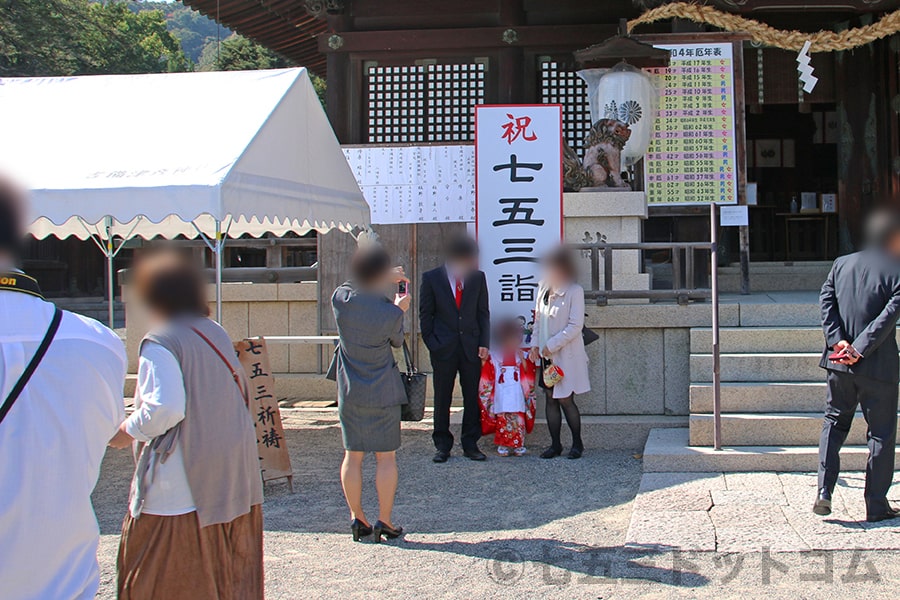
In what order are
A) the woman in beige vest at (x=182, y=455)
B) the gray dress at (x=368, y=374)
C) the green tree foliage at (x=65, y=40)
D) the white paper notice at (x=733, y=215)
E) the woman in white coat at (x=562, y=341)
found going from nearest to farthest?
the woman in beige vest at (x=182, y=455)
the gray dress at (x=368, y=374)
the woman in white coat at (x=562, y=341)
the white paper notice at (x=733, y=215)
the green tree foliage at (x=65, y=40)

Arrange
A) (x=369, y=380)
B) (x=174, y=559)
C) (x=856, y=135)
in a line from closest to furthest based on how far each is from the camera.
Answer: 1. (x=174, y=559)
2. (x=369, y=380)
3. (x=856, y=135)

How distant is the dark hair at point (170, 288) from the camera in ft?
10.9

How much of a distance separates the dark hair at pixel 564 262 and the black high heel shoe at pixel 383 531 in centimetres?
278

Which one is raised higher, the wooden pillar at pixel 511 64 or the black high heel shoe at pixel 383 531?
the wooden pillar at pixel 511 64

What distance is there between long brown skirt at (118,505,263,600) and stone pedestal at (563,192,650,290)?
544 cm

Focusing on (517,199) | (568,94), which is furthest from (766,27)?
(517,199)

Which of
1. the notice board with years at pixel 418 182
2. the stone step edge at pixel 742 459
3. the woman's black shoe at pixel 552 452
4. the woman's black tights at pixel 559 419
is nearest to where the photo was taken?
the stone step edge at pixel 742 459

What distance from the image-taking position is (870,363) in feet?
17.1

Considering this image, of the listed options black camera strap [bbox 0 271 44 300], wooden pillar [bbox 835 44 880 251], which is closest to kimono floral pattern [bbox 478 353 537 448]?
black camera strap [bbox 0 271 44 300]

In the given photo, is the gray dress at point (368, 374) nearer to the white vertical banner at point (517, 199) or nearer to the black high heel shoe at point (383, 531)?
the black high heel shoe at point (383, 531)

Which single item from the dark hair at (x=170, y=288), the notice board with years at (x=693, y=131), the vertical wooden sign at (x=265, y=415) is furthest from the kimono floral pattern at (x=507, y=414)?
the dark hair at (x=170, y=288)

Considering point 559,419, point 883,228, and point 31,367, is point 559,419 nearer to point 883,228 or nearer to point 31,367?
point 883,228

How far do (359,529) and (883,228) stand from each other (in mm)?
3710

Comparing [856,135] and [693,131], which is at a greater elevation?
[856,135]
